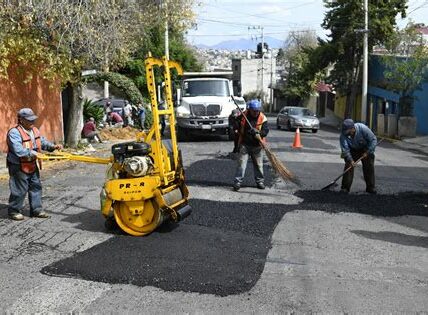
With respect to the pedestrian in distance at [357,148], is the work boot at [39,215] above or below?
below

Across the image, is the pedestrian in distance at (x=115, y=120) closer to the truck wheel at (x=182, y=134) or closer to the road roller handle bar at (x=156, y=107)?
the truck wheel at (x=182, y=134)

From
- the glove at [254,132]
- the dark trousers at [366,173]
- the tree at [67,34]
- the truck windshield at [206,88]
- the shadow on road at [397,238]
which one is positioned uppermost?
the tree at [67,34]

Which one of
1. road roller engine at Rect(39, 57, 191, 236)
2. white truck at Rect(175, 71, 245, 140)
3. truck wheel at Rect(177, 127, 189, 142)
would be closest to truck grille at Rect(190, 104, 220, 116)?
white truck at Rect(175, 71, 245, 140)

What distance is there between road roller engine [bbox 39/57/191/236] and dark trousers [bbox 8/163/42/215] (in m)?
1.44

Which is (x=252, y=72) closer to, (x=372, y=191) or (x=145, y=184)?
Result: (x=372, y=191)

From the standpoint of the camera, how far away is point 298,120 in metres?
30.4

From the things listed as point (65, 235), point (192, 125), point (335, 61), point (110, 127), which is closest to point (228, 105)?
point (192, 125)

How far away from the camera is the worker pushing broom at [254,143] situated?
10.2 metres

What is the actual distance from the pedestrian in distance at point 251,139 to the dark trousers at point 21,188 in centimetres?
360

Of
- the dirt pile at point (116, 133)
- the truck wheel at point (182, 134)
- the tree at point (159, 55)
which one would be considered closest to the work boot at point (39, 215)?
the truck wheel at point (182, 134)

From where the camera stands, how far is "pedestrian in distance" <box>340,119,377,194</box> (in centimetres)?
1012

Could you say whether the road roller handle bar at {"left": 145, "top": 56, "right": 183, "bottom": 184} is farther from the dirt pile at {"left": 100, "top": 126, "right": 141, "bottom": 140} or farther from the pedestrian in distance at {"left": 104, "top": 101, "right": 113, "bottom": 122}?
the pedestrian in distance at {"left": 104, "top": 101, "right": 113, "bottom": 122}

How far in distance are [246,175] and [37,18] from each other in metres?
7.03

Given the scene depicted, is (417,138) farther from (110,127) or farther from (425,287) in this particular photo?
(425,287)
